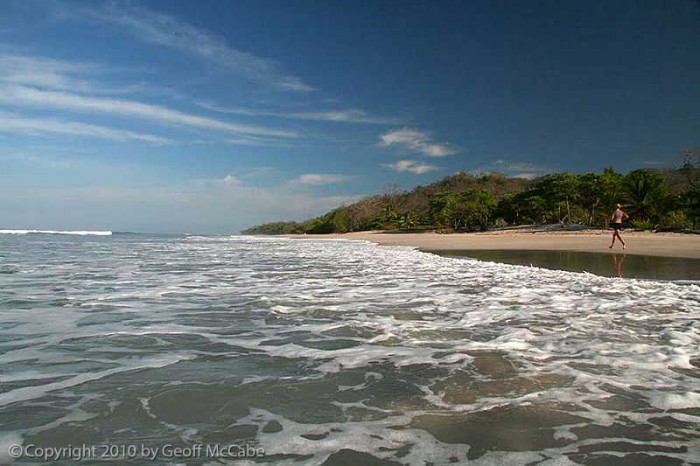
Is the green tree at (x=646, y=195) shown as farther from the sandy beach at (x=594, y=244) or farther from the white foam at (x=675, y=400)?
the white foam at (x=675, y=400)

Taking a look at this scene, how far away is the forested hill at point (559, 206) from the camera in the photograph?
41.6 meters

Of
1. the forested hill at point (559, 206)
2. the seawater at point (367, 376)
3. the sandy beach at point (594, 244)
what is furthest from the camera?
the forested hill at point (559, 206)

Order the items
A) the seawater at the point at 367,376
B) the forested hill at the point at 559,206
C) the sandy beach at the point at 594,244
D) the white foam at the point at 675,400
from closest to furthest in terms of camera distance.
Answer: the seawater at the point at 367,376
the white foam at the point at 675,400
the sandy beach at the point at 594,244
the forested hill at the point at 559,206

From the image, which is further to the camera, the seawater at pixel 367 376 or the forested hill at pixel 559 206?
the forested hill at pixel 559 206

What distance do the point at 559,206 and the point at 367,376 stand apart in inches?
2224

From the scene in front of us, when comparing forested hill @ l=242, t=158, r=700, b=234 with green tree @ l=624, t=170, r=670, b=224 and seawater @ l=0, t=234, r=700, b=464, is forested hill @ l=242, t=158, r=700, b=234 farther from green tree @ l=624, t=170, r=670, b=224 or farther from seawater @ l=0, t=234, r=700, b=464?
seawater @ l=0, t=234, r=700, b=464

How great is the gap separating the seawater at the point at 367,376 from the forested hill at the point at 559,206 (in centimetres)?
3887

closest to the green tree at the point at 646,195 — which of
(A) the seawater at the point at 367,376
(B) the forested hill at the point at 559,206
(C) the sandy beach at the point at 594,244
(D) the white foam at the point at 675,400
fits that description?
(B) the forested hill at the point at 559,206

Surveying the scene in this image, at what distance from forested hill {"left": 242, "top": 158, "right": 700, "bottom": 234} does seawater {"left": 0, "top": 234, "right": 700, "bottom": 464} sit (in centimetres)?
3887

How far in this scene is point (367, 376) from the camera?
3.67 meters

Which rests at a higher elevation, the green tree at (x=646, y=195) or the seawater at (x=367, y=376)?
the green tree at (x=646, y=195)

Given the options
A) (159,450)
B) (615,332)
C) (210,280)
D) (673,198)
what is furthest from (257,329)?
(673,198)

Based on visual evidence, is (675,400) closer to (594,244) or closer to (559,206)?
(594,244)

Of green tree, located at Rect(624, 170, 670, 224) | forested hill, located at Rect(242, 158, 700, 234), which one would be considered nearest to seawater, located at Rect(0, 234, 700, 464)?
forested hill, located at Rect(242, 158, 700, 234)
